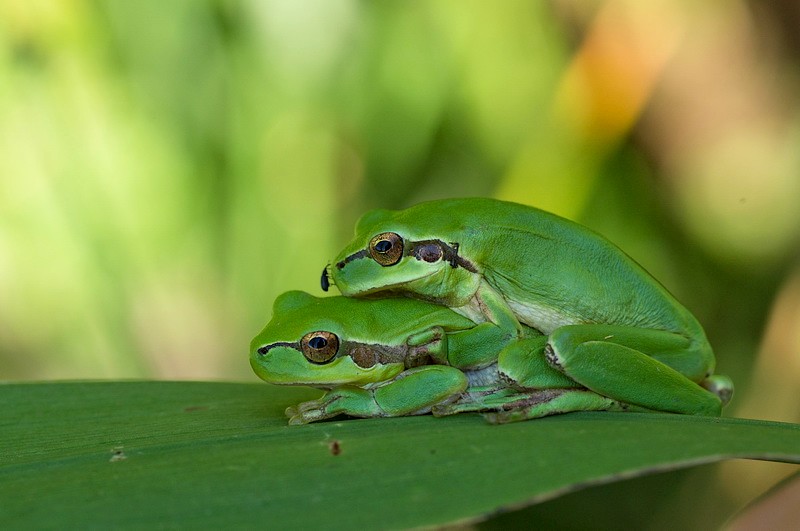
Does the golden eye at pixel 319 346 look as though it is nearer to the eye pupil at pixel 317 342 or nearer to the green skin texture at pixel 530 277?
the eye pupil at pixel 317 342

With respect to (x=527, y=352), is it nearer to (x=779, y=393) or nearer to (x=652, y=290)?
(x=652, y=290)

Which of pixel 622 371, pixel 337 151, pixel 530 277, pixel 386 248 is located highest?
pixel 337 151

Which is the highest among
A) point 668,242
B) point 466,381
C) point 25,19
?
point 25,19

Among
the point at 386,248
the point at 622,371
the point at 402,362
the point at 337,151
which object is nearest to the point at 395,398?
the point at 402,362

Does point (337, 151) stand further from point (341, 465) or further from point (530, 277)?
point (341, 465)

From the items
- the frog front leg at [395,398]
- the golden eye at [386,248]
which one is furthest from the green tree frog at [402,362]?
the golden eye at [386,248]

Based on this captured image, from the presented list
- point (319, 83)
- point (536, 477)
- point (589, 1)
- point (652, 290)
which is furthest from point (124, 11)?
point (536, 477)

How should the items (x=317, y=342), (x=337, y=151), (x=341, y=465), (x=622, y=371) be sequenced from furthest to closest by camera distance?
(x=337, y=151), (x=317, y=342), (x=622, y=371), (x=341, y=465)
